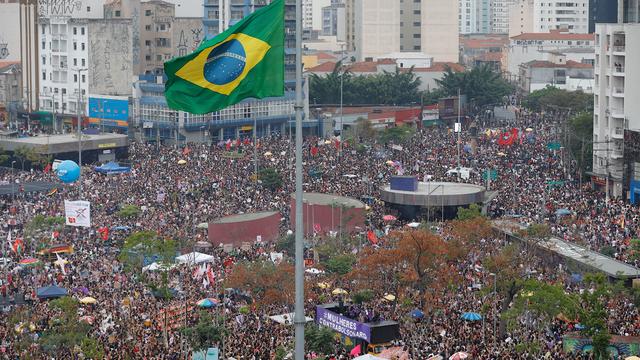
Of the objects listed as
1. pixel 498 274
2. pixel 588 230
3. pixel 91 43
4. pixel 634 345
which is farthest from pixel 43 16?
pixel 634 345

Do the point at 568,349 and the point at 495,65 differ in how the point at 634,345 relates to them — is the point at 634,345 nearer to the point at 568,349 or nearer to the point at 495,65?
the point at 568,349

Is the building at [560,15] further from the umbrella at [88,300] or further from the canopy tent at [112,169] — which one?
the umbrella at [88,300]

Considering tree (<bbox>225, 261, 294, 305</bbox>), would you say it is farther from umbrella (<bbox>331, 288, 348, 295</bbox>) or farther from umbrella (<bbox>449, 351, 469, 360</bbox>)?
umbrella (<bbox>449, 351, 469, 360</bbox>)

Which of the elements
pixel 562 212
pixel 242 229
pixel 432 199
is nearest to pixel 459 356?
pixel 242 229

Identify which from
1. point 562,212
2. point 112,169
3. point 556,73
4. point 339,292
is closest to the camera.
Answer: point 339,292

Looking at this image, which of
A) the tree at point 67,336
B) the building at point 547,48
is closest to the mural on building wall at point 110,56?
the building at point 547,48

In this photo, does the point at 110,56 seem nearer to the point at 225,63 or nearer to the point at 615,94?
the point at 615,94
